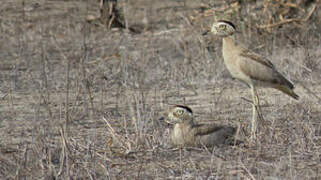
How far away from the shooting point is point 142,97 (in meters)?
6.05

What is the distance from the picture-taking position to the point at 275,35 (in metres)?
10.1


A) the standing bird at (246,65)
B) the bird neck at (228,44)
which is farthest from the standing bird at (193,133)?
the bird neck at (228,44)

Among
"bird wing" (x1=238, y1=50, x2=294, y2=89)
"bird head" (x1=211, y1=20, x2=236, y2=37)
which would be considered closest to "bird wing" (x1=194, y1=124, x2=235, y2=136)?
"bird wing" (x1=238, y1=50, x2=294, y2=89)

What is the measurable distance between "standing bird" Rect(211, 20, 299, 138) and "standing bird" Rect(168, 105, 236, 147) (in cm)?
53

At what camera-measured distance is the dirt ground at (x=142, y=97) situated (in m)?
4.52

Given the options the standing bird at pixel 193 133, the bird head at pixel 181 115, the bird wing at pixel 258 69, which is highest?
the bird wing at pixel 258 69

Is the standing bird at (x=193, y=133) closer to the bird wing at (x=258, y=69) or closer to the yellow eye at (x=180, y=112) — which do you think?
the yellow eye at (x=180, y=112)

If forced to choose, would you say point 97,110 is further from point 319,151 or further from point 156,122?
point 319,151

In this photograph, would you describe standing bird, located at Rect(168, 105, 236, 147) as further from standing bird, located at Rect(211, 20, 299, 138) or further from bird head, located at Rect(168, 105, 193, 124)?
standing bird, located at Rect(211, 20, 299, 138)

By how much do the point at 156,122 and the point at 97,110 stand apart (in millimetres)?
924

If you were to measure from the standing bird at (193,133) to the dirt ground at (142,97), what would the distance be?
69mm

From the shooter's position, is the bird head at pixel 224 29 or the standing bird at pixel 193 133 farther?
the bird head at pixel 224 29

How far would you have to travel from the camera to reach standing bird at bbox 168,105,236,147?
4.98m

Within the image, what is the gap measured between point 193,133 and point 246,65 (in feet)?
2.74
